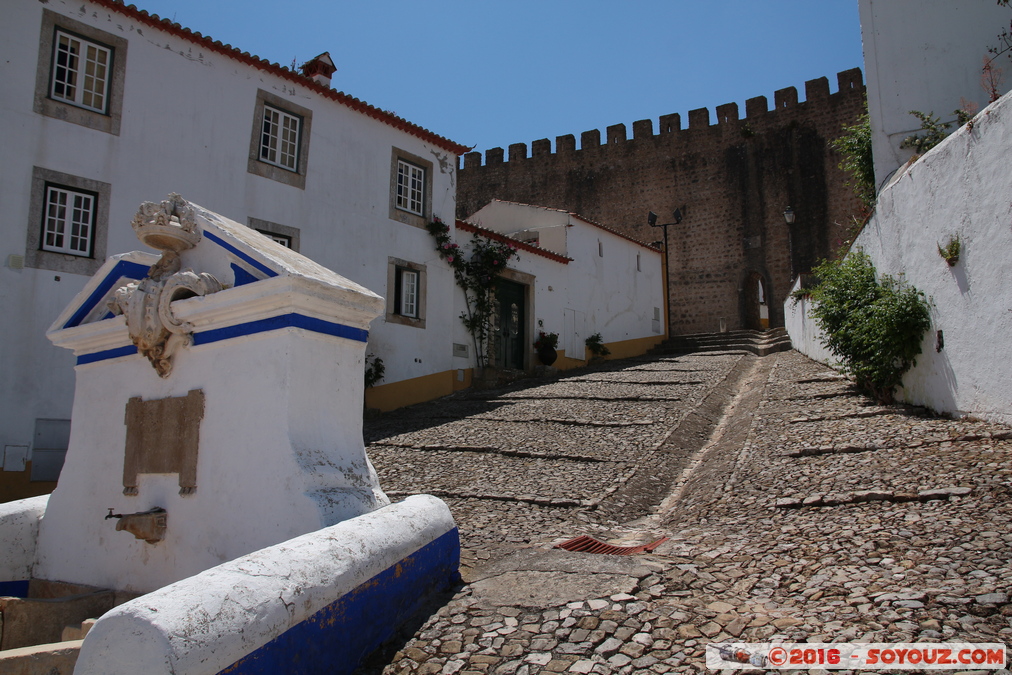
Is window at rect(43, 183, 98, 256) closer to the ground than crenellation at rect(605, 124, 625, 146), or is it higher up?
closer to the ground

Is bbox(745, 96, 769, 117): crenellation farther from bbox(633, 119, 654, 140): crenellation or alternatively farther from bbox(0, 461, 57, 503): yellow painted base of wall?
bbox(0, 461, 57, 503): yellow painted base of wall

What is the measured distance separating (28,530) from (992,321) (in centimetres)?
746

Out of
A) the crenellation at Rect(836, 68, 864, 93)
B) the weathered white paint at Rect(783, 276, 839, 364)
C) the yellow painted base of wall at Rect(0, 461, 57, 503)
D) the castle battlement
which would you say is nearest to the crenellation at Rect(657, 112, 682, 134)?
the castle battlement

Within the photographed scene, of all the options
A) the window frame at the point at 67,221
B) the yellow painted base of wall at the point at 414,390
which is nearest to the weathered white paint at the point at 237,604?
the window frame at the point at 67,221

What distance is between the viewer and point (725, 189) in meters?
27.8

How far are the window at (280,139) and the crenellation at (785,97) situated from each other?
20.6 meters

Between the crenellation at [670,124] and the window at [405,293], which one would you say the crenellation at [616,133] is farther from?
the window at [405,293]

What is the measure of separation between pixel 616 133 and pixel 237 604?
29.6 meters

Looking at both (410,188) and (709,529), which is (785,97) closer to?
(410,188)

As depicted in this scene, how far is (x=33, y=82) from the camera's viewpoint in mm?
9586

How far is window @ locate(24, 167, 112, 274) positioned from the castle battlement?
75.8 feet

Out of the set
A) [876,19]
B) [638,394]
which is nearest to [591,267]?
[638,394]

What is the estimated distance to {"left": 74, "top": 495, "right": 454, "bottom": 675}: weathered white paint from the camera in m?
2.20

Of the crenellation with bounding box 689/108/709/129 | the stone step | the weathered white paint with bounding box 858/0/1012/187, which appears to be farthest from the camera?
the crenellation with bounding box 689/108/709/129
